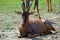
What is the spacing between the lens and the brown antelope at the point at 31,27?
7.28 meters

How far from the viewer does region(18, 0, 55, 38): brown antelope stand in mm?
7275

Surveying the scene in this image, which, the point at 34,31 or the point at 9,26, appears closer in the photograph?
the point at 34,31

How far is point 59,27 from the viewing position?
863cm

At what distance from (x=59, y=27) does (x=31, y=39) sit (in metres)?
1.66

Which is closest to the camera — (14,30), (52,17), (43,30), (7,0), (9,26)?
(43,30)

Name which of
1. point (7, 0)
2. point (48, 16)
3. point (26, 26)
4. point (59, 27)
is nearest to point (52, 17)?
point (48, 16)

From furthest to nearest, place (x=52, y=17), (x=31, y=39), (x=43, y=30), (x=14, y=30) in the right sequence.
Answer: (x=52, y=17) < (x=14, y=30) < (x=43, y=30) < (x=31, y=39)

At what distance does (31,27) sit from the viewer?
24.8ft

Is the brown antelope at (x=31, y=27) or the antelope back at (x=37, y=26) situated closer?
the brown antelope at (x=31, y=27)

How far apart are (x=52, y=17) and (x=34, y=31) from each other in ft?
10.1

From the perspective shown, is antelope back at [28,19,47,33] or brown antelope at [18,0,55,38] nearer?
brown antelope at [18,0,55,38]

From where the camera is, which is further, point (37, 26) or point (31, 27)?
point (37, 26)

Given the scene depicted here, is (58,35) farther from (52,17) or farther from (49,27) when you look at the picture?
(52,17)

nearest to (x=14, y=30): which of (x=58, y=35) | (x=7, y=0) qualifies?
(x=58, y=35)
